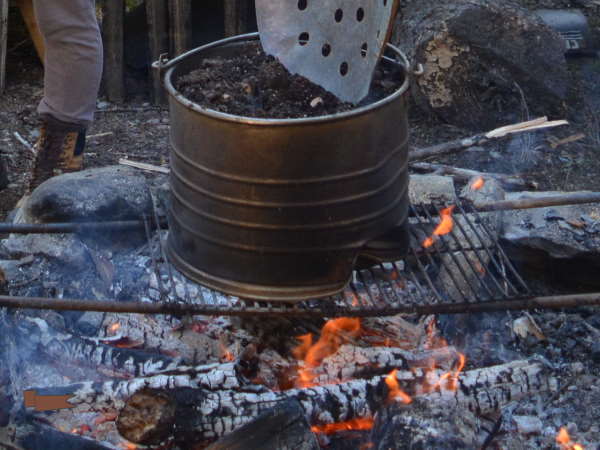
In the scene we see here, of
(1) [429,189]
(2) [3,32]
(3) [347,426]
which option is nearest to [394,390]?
(3) [347,426]

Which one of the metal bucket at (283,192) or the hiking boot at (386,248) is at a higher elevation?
the metal bucket at (283,192)

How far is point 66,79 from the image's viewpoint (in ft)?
12.5

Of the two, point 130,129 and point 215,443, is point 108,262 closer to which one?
point 215,443

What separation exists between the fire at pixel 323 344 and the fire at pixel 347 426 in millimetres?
163

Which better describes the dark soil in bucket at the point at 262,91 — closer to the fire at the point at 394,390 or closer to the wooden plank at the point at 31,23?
the fire at the point at 394,390

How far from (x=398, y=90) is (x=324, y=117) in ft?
0.96

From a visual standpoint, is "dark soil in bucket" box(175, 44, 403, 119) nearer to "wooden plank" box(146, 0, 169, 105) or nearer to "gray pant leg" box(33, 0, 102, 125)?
"gray pant leg" box(33, 0, 102, 125)

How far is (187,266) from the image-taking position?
2.28m

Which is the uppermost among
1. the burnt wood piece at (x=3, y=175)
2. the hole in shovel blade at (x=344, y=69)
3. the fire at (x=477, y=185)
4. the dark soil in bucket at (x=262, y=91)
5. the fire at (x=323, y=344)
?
the hole in shovel blade at (x=344, y=69)

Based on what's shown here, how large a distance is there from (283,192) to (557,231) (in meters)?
1.55

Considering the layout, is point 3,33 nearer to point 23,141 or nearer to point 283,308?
point 23,141

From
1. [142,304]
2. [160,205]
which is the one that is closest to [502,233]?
[160,205]

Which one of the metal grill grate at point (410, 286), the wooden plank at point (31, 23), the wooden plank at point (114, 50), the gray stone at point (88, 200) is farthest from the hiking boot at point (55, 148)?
the wooden plank at point (31, 23)

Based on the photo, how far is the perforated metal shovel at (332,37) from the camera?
6.96 ft
